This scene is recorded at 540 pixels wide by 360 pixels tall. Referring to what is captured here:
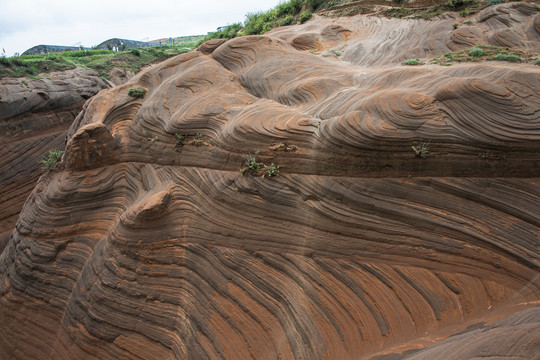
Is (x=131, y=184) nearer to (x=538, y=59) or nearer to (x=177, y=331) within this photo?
(x=177, y=331)

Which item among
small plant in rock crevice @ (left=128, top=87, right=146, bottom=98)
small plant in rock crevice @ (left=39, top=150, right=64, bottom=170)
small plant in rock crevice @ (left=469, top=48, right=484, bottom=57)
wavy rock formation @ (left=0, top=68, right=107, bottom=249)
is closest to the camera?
small plant in rock crevice @ (left=469, top=48, right=484, bottom=57)

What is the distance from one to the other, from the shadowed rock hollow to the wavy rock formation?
9.79 meters

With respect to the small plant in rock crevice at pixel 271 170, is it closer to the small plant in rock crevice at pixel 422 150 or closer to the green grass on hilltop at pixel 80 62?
the small plant in rock crevice at pixel 422 150

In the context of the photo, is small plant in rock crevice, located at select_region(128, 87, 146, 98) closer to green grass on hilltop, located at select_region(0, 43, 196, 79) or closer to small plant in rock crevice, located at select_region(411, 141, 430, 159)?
small plant in rock crevice, located at select_region(411, 141, 430, 159)

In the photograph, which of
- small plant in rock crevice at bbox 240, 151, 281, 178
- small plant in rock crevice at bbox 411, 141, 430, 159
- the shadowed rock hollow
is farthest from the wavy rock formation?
small plant in rock crevice at bbox 411, 141, 430, 159

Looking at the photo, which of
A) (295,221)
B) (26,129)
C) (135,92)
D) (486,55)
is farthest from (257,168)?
(26,129)

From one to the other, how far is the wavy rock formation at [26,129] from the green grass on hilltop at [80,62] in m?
1.40

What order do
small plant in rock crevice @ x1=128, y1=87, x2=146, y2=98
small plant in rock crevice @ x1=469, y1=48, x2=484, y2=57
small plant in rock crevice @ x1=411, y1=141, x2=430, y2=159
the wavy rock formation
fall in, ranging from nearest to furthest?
small plant in rock crevice @ x1=411, y1=141, x2=430, y2=159, small plant in rock crevice @ x1=469, y1=48, x2=484, y2=57, small plant in rock crevice @ x1=128, y1=87, x2=146, y2=98, the wavy rock formation

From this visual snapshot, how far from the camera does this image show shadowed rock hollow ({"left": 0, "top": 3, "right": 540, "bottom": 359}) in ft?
18.7

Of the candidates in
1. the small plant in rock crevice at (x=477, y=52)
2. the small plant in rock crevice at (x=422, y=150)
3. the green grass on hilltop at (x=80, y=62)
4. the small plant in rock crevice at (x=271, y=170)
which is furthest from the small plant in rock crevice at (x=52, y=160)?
the small plant in rock crevice at (x=477, y=52)

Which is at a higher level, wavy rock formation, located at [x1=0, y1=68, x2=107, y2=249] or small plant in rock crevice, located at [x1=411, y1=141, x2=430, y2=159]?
wavy rock formation, located at [x1=0, y1=68, x2=107, y2=249]

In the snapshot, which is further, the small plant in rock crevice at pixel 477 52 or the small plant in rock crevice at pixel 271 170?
the small plant in rock crevice at pixel 477 52

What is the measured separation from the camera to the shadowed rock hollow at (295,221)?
18.7 ft

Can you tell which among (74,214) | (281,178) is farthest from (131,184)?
(281,178)
